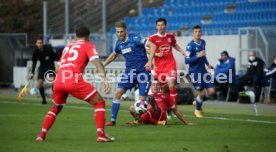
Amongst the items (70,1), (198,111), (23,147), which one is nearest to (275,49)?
(198,111)

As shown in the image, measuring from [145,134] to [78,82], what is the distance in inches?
88.7

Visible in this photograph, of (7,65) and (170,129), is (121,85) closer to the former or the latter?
(170,129)

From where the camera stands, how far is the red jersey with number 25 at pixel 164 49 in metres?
18.2

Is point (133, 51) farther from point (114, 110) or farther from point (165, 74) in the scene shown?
point (114, 110)

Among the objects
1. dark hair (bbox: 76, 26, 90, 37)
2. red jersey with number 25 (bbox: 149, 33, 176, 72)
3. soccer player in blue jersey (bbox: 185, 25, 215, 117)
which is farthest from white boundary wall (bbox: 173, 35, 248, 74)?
dark hair (bbox: 76, 26, 90, 37)

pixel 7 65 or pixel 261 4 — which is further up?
pixel 261 4

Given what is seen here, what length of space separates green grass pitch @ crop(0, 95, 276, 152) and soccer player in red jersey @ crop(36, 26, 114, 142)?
378 millimetres

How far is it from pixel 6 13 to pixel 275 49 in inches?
723

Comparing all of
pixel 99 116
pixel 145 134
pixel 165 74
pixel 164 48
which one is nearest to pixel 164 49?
pixel 164 48

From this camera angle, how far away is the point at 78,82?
13.4 meters

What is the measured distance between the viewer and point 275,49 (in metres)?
29.3

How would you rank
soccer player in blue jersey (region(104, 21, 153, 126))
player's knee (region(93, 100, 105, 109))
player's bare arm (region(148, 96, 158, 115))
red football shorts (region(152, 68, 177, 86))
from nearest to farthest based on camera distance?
player's knee (region(93, 100, 105, 109)) < player's bare arm (region(148, 96, 158, 115)) < soccer player in blue jersey (region(104, 21, 153, 126)) < red football shorts (region(152, 68, 177, 86))

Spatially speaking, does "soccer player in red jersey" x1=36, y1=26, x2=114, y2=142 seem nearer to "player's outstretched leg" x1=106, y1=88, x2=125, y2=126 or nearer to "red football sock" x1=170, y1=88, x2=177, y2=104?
"player's outstretched leg" x1=106, y1=88, x2=125, y2=126

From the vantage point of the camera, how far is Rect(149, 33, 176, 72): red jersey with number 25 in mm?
18219
